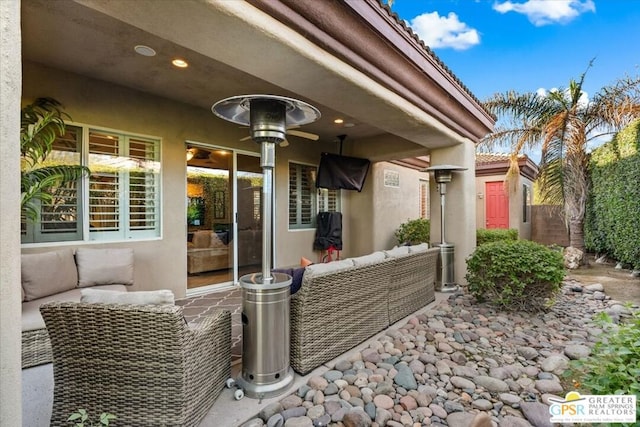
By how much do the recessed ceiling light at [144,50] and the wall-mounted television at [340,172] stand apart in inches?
170

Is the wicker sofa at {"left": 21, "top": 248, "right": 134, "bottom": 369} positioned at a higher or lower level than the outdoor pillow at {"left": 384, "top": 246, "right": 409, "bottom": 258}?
lower

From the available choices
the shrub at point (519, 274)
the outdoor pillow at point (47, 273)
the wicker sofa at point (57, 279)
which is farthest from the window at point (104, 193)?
the shrub at point (519, 274)

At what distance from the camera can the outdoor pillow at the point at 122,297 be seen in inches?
77.8

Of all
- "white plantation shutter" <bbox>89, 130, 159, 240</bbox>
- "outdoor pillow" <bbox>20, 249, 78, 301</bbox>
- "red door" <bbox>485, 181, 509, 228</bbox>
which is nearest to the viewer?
"outdoor pillow" <bbox>20, 249, 78, 301</bbox>

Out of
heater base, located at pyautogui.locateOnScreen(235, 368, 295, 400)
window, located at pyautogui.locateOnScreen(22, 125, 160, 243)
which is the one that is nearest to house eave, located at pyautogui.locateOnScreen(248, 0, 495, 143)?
heater base, located at pyautogui.locateOnScreen(235, 368, 295, 400)

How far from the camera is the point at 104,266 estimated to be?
152 inches

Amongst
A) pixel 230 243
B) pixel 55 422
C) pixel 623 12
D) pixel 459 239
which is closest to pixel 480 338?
pixel 459 239

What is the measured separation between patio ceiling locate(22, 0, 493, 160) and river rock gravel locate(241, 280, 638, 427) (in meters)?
2.81

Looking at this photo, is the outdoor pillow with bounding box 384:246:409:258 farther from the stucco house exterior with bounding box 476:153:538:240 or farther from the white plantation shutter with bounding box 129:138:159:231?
the stucco house exterior with bounding box 476:153:538:240

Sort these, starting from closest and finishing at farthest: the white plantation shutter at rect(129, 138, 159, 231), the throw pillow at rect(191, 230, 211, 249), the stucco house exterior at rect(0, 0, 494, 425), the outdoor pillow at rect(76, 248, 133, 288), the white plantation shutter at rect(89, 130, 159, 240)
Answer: the stucco house exterior at rect(0, 0, 494, 425) < the outdoor pillow at rect(76, 248, 133, 288) < the white plantation shutter at rect(89, 130, 159, 240) < the white plantation shutter at rect(129, 138, 159, 231) < the throw pillow at rect(191, 230, 211, 249)

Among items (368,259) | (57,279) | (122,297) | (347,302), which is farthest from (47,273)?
(368,259)

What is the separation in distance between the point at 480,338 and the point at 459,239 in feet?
8.83

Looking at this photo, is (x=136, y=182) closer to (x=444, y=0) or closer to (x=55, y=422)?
(x=55, y=422)

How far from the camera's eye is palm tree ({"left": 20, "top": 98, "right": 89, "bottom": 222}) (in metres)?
3.27
